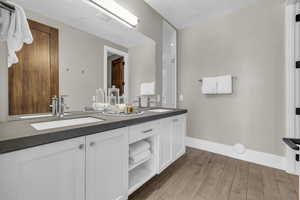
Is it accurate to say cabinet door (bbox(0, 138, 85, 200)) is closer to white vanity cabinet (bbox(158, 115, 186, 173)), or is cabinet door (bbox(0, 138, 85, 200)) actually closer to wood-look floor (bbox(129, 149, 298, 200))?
wood-look floor (bbox(129, 149, 298, 200))

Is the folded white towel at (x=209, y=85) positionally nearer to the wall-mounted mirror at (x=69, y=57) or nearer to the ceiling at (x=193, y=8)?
the ceiling at (x=193, y=8)

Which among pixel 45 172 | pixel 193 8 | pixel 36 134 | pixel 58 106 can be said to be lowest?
pixel 45 172

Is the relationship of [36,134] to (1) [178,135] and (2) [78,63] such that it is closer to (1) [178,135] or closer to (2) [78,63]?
(2) [78,63]

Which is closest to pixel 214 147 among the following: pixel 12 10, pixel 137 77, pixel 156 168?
pixel 156 168

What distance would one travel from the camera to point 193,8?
2.31 metres

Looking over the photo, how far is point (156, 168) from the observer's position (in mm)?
1558

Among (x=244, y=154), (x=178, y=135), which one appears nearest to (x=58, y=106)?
(x=178, y=135)

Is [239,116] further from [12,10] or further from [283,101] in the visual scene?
[12,10]

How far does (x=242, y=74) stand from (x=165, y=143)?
1.70 m

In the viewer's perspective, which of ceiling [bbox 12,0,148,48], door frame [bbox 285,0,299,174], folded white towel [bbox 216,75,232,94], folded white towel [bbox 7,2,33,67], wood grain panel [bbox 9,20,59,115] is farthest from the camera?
folded white towel [bbox 216,75,232,94]

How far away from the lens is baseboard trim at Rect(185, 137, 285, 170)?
1.96m

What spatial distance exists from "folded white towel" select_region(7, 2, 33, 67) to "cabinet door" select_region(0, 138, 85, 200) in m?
0.72

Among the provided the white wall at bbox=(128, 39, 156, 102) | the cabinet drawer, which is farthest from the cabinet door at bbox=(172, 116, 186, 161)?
the white wall at bbox=(128, 39, 156, 102)

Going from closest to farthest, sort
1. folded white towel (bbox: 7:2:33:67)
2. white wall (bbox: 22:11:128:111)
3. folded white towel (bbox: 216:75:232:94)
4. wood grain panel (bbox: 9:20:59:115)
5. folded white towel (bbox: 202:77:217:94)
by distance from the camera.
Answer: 1. folded white towel (bbox: 7:2:33:67)
2. wood grain panel (bbox: 9:20:59:115)
3. white wall (bbox: 22:11:128:111)
4. folded white towel (bbox: 216:75:232:94)
5. folded white towel (bbox: 202:77:217:94)
